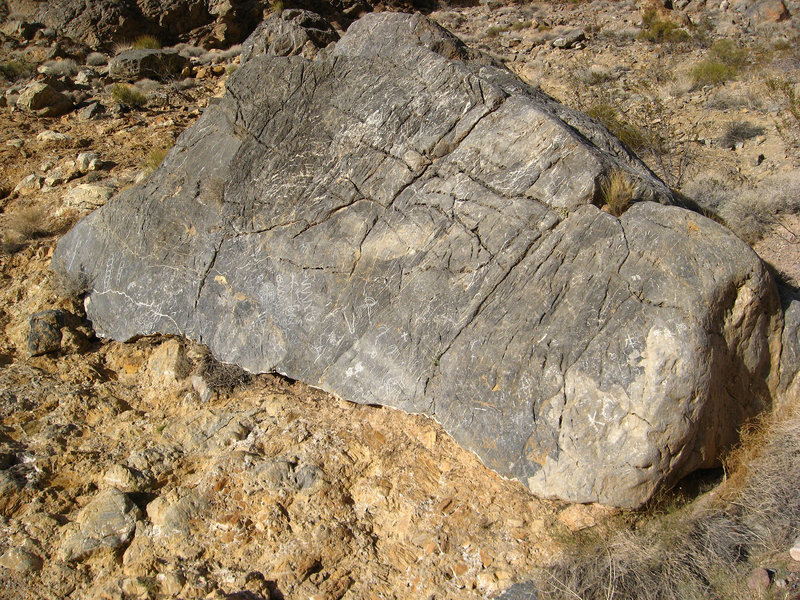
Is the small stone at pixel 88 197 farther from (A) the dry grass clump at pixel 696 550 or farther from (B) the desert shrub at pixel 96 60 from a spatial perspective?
(A) the dry grass clump at pixel 696 550

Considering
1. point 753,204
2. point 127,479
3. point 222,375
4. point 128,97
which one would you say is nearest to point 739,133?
point 753,204

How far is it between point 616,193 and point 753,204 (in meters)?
2.92

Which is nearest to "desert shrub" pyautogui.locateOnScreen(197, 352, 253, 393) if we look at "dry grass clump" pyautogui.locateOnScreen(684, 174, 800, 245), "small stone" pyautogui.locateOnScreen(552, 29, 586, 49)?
"dry grass clump" pyautogui.locateOnScreen(684, 174, 800, 245)

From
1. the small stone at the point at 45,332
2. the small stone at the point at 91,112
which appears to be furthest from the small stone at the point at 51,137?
the small stone at the point at 45,332

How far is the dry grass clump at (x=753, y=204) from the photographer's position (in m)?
5.66

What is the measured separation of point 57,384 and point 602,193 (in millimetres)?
4182

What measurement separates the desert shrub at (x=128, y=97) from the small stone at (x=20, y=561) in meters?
7.21

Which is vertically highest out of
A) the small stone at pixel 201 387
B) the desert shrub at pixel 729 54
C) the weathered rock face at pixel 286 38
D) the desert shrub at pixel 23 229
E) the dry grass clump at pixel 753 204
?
the weathered rock face at pixel 286 38

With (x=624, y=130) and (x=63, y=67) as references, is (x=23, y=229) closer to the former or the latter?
(x=63, y=67)

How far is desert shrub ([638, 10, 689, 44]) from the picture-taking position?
1048 centimetres

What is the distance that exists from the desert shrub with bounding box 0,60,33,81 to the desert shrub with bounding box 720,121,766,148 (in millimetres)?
10772

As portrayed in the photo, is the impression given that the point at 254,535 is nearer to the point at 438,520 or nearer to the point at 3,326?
the point at 438,520

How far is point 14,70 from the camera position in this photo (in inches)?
389

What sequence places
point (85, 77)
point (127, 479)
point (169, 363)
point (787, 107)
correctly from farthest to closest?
point (85, 77), point (787, 107), point (169, 363), point (127, 479)
